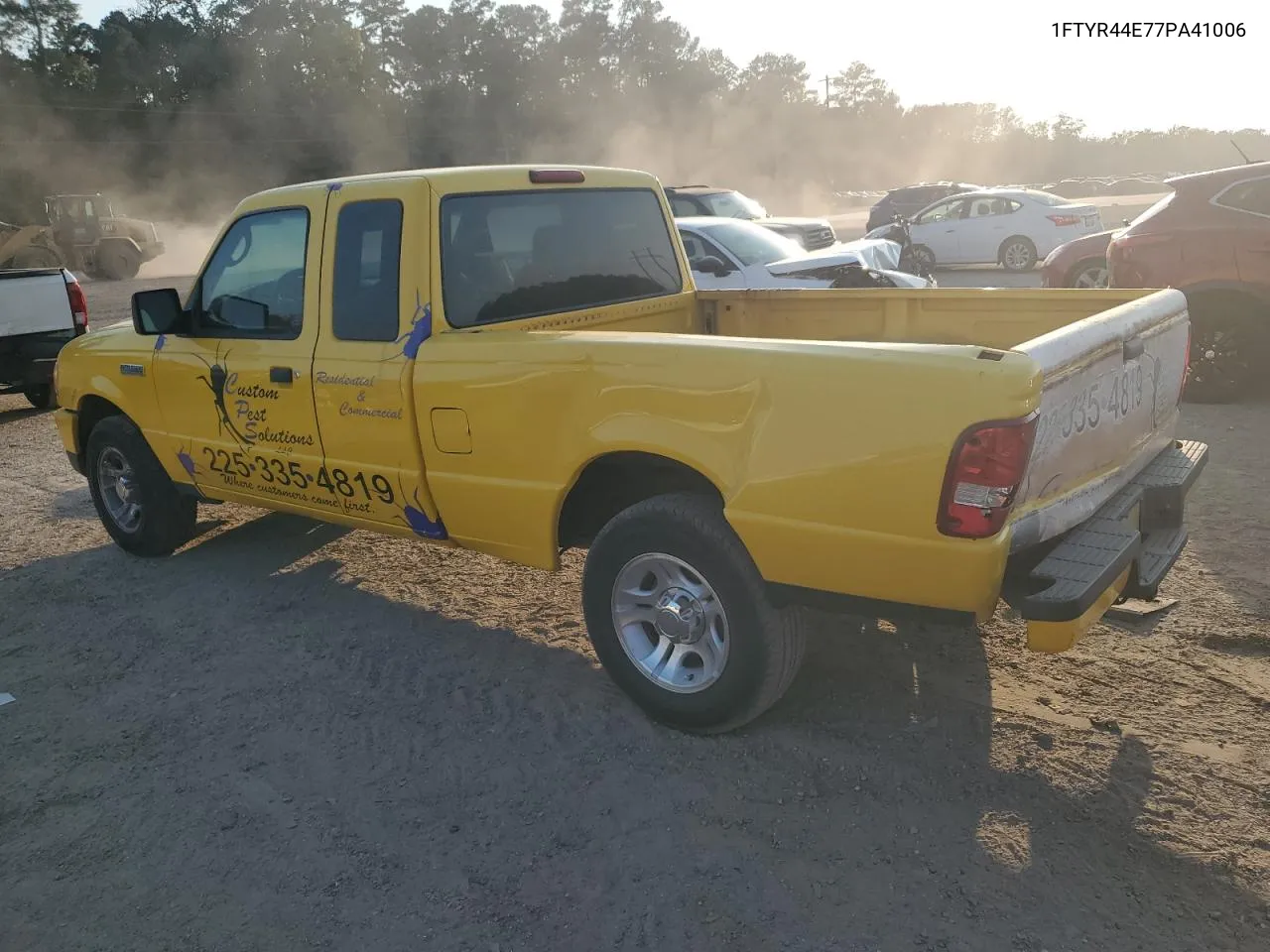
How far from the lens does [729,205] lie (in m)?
15.6

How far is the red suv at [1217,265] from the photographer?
7.32 meters

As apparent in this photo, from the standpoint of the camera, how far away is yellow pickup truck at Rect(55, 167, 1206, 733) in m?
2.92

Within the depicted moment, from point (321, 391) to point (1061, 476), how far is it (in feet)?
9.50

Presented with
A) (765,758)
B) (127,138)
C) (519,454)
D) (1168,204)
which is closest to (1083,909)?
(765,758)

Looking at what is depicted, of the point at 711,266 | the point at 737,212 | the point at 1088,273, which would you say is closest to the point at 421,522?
the point at 711,266

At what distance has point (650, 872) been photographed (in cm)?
296

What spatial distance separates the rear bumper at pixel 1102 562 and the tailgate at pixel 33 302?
994cm

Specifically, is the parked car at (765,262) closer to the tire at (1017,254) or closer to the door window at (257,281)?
the door window at (257,281)

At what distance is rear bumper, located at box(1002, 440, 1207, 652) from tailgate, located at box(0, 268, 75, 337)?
32.6 feet

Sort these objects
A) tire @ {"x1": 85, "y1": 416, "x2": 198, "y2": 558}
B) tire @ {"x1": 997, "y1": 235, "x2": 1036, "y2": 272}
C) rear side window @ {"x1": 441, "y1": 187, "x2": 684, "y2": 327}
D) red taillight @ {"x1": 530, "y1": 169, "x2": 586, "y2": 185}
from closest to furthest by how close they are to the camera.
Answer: rear side window @ {"x1": 441, "y1": 187, "x2": 684, "y2": 327} < red taillight @ {"x1": 530, "y1": 169, "x2": 586, "y2": 185} < tire @ {"x1": 85, "y1": 416, "x2": 198, "y2": 558} < tire @ {"x1": 997, "y1": 235, "x2": 1036, "y2": 272}

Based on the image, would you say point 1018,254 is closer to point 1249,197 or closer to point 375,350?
point 1249,197

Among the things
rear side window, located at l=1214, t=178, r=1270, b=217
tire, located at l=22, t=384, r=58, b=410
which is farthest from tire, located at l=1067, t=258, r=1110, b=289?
tire, located at l=22, t=384, r=58, b=410

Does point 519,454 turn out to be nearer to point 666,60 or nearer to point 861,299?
point 861,299

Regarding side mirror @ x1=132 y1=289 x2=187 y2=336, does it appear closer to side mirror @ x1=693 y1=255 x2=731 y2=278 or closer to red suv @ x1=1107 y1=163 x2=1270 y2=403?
side mirror @ x1=693 y1=255 x2=731 y2=278
